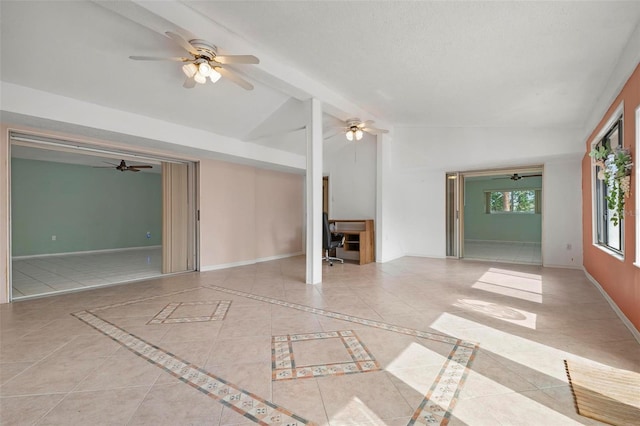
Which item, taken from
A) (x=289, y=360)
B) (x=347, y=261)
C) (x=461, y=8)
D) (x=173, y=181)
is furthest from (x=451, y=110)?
(x=173, y=181)

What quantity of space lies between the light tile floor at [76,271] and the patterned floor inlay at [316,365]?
398cm

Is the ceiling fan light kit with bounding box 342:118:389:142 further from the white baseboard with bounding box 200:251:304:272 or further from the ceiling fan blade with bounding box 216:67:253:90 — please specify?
the white baseboard with bounding box 200:251:304:272

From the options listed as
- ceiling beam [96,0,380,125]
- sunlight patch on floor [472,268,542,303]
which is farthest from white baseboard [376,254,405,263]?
ceiling beam [96,0,380,125]

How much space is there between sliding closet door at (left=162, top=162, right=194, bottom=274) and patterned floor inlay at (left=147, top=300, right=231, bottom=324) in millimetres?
2260

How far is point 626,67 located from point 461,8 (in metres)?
1.69

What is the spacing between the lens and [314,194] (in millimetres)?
4676

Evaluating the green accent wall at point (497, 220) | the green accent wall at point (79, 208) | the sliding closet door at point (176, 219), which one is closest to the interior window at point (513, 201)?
the green accent wall at point (497, 220)

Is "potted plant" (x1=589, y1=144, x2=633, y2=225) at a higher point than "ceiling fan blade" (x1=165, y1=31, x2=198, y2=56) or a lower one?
lower

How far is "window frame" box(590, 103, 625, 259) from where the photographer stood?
328 cm

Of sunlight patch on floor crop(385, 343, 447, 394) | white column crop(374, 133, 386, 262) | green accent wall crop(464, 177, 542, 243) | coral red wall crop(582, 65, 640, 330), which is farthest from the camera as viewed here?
green accent wall crop(464, 177, 542, 243)

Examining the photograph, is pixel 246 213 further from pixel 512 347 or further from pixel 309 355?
pixel 512 347

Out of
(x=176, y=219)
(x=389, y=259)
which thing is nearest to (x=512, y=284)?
(x=389, y=259)

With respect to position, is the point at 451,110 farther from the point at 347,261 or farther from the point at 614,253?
the point at 347,261

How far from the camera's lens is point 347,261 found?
705cm
